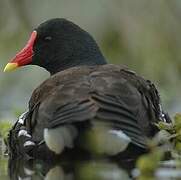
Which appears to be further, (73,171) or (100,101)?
(100,101)

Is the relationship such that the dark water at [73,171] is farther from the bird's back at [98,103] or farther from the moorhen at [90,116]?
the bird's back at [98,103]

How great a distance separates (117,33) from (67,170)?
5.81m

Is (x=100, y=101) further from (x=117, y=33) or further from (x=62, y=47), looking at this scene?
(x=117, y=33)

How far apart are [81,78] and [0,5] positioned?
521cm

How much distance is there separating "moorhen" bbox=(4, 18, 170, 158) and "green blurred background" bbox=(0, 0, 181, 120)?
341 centimetres

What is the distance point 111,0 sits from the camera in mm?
13250

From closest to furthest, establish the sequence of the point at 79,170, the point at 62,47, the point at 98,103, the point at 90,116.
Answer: the point at 79,170 → the point at 90,116 → the point at 98,103 → the point at 62,47

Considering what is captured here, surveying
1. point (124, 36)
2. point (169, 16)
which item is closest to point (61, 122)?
point (169, 16)

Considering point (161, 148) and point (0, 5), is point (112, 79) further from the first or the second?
point (0, 5)

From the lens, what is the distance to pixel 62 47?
36.5ft

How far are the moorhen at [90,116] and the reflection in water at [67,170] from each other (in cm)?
9

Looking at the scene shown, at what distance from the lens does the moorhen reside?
27.3 feet

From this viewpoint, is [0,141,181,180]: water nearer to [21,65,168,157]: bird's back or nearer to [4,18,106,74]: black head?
[21,65,168,157]: bird's back

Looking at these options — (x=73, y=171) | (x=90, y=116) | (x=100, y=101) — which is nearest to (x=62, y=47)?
(x=100, y=101)
